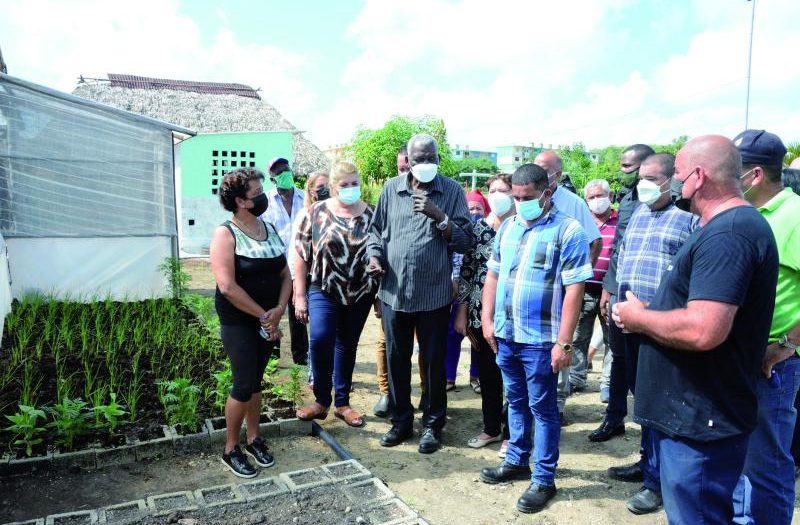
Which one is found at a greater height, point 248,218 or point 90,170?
point 90,170

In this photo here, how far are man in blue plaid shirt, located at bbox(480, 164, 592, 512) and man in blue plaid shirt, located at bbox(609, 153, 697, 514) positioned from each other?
529 millimetres

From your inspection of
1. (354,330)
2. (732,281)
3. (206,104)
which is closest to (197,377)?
(354,330)

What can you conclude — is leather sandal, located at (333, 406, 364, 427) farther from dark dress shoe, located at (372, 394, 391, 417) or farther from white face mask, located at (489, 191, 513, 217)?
white face mask, located at (489, 191, 513, 217)

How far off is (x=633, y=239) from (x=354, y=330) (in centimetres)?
219

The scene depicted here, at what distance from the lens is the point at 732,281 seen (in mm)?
1901

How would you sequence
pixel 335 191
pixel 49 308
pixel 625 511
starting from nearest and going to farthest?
pixel 625 511
pixel 335 191
pixel 49 308

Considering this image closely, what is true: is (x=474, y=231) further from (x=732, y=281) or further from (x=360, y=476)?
(x=732, y=281)

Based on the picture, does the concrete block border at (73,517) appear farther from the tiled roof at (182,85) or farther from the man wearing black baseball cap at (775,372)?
the tiled roof at (182,85)

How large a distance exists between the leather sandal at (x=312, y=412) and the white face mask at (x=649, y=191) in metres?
2.81

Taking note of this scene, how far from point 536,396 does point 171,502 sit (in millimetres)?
2148

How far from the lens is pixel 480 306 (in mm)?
4055

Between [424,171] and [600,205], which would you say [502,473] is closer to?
[424,171]

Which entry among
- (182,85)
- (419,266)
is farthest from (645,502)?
(182,85)

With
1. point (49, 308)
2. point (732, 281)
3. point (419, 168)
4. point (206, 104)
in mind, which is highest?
point (206, 104)
